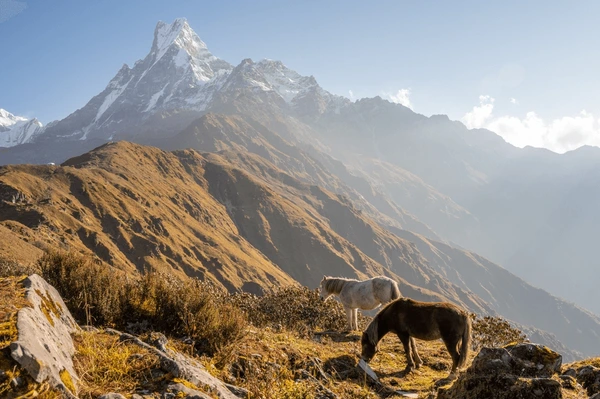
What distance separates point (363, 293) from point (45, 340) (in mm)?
11856

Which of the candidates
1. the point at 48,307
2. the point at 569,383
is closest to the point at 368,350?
the point at 569,383

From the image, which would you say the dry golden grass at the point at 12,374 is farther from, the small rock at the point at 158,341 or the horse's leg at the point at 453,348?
the horse's leg at the point at 453,348

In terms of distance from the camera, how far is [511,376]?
470 centimetres

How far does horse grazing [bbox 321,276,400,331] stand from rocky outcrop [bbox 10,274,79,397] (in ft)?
35.0

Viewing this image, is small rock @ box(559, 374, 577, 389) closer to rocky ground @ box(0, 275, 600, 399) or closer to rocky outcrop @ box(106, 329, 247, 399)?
rocky ground @ box(0, 275, 600, 399)

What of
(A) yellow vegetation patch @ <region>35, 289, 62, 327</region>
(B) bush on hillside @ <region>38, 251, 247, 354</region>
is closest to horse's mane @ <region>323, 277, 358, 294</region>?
(B) bush on hillside @ <region>38, 251, 247, 354</region>

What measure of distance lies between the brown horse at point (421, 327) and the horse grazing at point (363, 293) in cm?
402

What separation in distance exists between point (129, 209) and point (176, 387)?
15375 cm

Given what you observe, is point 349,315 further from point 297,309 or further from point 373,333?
point 373,333

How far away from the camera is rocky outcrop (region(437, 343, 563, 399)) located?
173 inches

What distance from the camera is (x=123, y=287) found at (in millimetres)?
8500

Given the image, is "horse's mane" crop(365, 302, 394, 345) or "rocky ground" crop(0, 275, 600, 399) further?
"horse's mane" crop(365, 302, 394, 345)

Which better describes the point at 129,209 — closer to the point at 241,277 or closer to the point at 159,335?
the point at 241,277

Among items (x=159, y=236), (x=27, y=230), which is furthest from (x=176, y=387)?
(x=159, y=236)
